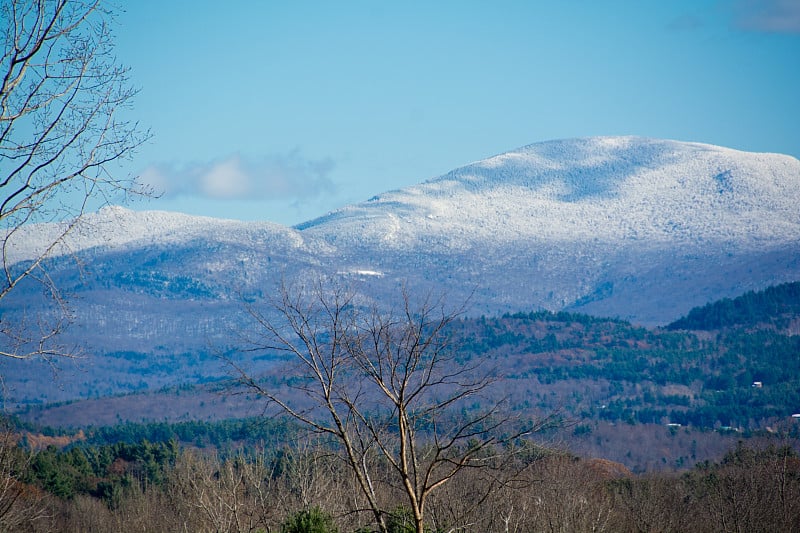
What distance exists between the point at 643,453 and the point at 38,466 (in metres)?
71.6

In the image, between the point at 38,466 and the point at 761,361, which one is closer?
the point at 38,466

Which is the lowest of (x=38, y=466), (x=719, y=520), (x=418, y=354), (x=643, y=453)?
(x=643, y=453)

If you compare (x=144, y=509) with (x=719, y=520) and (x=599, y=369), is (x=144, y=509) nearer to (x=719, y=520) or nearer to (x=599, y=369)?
(x=719, y=520)

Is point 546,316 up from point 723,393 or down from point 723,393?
up

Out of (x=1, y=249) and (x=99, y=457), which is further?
(x=99, y=457)

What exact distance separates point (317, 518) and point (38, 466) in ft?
137

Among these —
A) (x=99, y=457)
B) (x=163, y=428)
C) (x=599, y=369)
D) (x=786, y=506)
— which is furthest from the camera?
(x=599, y=369)

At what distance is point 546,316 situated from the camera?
186m

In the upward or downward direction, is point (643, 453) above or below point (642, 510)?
below

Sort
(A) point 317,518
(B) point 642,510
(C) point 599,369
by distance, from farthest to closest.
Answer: (C) point 599,369 < (B) point 642,510 < (A) point 317,518

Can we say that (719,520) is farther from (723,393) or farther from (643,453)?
(723,393)

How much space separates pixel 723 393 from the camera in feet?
436

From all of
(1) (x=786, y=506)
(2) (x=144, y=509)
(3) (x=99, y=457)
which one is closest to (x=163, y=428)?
(3) (x=99, y=457)

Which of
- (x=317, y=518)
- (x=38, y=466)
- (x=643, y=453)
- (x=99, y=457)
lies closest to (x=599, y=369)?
(x=643, y=453)
